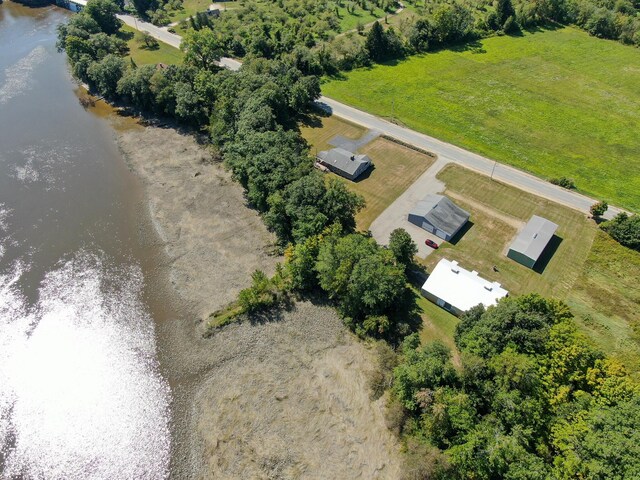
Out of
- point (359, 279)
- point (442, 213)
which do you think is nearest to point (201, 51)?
point (442, 213)

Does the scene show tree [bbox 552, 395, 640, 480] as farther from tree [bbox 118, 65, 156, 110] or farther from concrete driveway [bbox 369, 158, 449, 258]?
tree [bbox 118, 65, 156, 110]

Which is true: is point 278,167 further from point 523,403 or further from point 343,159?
point 523,403

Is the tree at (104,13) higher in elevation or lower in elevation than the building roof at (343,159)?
higher

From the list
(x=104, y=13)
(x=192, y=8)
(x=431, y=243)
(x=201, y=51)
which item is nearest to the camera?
(x=431, y=243)

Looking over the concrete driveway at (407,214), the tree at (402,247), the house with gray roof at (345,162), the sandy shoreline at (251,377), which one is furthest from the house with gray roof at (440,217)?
the sandy shoreline at (251,377)

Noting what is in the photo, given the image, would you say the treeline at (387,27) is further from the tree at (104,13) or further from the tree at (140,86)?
the tree at (104,13)
